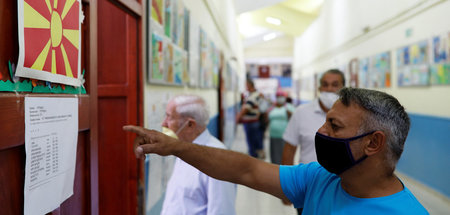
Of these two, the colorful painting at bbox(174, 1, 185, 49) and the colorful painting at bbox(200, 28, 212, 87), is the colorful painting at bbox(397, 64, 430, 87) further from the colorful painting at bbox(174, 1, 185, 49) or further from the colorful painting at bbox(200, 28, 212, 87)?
the colorful painting at bbox(174, 1, 185, 49)

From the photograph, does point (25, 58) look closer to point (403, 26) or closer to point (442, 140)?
point (442, 140)

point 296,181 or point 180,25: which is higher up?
point 180,25

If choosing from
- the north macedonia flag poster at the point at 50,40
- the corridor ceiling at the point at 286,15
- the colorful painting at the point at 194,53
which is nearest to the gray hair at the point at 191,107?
the north macedonia flag poster at the point at 50,40

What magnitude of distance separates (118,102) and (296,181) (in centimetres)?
125

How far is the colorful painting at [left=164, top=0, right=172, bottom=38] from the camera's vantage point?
275 cm

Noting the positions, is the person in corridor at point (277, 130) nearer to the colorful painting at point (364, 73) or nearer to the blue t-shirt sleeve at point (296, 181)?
the colorful painting at point (364, 73)

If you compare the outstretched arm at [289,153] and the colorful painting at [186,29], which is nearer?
the outstretched arm at [289,153]

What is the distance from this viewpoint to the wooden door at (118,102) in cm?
219

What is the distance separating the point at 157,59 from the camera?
8.30 feet

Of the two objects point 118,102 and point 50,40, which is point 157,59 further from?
point 50,40

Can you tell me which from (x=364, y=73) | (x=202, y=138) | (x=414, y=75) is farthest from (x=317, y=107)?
(x=364, y=73)

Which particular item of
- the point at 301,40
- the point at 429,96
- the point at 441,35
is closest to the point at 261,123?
the point at 429,96

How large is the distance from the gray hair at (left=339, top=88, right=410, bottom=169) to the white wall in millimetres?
4984

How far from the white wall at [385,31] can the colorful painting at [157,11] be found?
4682mm
